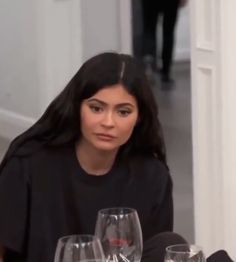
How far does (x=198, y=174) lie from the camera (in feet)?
9.09

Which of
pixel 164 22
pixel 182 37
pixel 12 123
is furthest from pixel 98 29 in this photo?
pixel 182 37

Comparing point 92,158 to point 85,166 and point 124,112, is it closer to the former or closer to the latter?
point 85,166

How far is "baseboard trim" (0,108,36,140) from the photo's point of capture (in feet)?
15.6

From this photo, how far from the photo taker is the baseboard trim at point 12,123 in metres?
4.76

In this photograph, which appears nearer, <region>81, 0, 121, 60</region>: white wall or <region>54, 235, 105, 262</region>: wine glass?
<region>54, 235, 105, 262</region>: wine glass

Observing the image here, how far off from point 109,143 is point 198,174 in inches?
44.8

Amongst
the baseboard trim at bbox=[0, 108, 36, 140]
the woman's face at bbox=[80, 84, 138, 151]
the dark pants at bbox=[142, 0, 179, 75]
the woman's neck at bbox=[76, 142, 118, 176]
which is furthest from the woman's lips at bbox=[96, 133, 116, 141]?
the dark pants at bbox=[142, 0, 179, 75]

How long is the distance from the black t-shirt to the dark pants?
5278 mm

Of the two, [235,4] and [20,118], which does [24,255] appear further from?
[20,118]

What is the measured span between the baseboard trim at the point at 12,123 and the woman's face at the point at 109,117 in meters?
2.99

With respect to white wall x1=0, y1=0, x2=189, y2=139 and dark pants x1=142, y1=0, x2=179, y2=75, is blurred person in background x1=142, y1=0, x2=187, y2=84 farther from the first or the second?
white wall x1=0, y1=0, x2=189, y2=139

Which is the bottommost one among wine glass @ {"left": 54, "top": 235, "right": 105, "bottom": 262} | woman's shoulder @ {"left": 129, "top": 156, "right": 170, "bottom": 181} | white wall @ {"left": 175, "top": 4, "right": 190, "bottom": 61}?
white wall @ {"left": 175, "top": 4, "right": 190, "bottom": 61}

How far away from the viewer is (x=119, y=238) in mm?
1326

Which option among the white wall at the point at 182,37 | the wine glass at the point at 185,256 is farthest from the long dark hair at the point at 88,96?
the white wall at the point at 182,37
